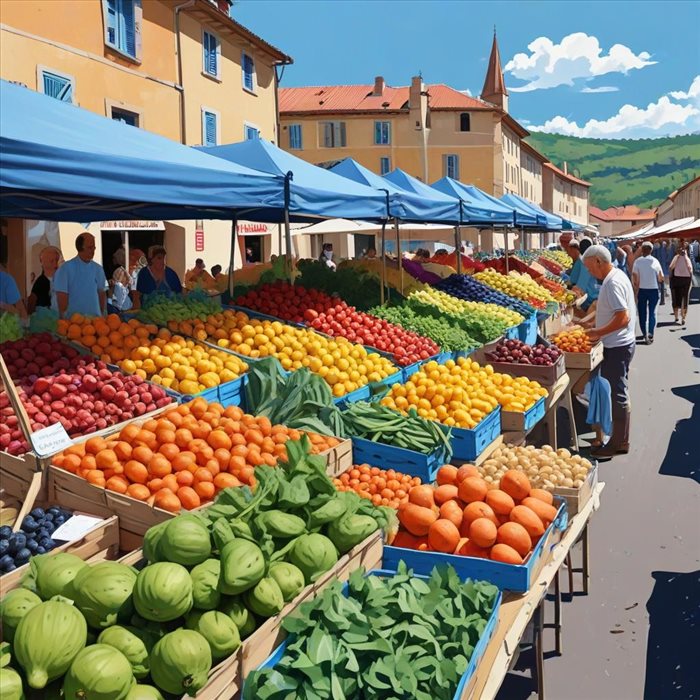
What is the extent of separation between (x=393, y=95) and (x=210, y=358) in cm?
4768

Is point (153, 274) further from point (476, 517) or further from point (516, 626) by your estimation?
point (516, 626)

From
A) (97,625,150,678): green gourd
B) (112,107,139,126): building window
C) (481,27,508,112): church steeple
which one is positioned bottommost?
(97,625,150,678): green gourd

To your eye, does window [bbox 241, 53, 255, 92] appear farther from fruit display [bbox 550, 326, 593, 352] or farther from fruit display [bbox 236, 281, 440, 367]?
fruit display [bbox 550, 326, 593, 352]

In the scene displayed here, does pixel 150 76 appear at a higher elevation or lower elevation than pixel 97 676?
higher

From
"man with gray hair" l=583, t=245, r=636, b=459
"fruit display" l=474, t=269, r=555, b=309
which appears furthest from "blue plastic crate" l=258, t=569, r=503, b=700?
"fruit display" l=474, t=269, r=555, b=309

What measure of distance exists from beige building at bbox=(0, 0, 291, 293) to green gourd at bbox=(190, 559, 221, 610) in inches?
509

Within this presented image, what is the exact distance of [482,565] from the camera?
124 inches

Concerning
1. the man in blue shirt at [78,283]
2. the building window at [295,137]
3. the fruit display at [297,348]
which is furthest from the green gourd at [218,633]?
the building window at [295,137]

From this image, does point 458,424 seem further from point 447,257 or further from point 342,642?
point 447,257

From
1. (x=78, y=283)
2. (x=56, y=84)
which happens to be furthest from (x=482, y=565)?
(x=56, y=84)

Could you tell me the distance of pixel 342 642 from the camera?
94.0 inches

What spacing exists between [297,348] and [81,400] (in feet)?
6.72

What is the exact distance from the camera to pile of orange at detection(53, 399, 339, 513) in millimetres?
3533

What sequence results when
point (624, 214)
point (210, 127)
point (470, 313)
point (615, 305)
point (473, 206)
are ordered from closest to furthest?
point (615, 305) < point (470, 313) < point (473, 206) < point (210, 127) < point (624, 214)
